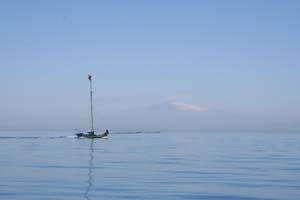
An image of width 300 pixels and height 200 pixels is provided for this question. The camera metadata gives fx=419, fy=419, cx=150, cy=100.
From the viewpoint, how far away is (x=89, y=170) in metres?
34.9

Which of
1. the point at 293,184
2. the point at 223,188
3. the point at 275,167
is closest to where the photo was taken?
the point at 223,188

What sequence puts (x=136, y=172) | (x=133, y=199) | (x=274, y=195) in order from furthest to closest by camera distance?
(x=136, y=172)
(x=274, y=195)
(x=133, y=199)

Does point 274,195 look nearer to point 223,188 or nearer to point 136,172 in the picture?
point 223,188

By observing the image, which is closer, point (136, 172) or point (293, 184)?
point (293, 184)

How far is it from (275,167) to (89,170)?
54.4 ft

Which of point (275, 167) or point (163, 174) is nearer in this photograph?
point (163, 174)

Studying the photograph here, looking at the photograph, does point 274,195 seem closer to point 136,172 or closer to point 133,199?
point 133,199

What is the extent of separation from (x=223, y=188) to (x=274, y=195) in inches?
129

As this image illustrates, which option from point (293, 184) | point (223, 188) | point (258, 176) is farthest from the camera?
point (258, 176)

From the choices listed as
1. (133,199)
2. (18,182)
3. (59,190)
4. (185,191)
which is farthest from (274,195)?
(18,182)

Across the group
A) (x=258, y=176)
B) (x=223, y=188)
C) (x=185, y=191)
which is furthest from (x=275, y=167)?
(x=185, y=191)

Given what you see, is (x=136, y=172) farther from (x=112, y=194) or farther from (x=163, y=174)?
(x=112, y=194)

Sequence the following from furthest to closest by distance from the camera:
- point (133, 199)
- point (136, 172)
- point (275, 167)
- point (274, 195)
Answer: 1. point (275, 167)
2. point (136, 172)
3. point (274, 195)
4. point (133, 199)

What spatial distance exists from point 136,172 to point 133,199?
11787mm
